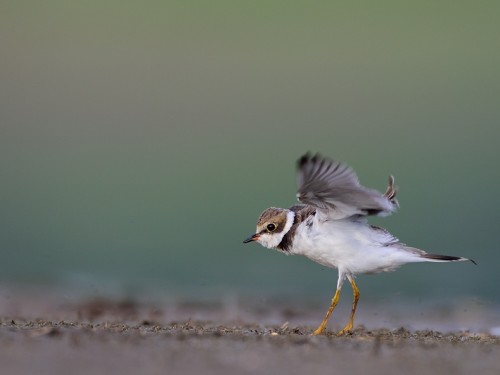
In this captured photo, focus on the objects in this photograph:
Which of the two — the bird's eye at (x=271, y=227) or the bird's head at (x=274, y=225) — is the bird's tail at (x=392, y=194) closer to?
the bird's head at (x=274, y=225)

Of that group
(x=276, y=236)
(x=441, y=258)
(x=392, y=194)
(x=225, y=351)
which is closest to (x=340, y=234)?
(x=276, y=236)

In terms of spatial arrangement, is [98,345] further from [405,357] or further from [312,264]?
[312,264]

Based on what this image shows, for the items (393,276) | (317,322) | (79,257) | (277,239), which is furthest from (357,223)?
(79,257)

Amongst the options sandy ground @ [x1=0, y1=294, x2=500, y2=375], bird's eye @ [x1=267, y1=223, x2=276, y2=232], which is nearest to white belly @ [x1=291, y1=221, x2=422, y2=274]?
bird's eye @ [x1=267, y1=223, x2=276, y2=232]

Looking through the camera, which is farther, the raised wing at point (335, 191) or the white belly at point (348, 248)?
the white belly at point (348, 248)

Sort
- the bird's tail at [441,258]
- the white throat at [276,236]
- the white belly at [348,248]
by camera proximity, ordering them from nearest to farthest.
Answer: the bird's tail at [441,258] → the white belly at [348,248] → the white throat at [276,236]

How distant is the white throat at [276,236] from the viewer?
9898 millimetres

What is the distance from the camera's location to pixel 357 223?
32.3 ft

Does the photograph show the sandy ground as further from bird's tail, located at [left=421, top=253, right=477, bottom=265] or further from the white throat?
the white throat

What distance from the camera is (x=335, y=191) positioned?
30.0ft

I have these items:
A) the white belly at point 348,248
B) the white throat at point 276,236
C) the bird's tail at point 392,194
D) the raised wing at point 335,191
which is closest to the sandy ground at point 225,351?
the white belly at point 348,248

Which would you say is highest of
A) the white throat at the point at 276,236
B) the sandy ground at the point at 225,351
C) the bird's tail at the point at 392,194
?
the bird's tail at the point at 392,194

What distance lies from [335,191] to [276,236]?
1031mm

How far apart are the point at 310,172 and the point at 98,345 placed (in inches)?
115
